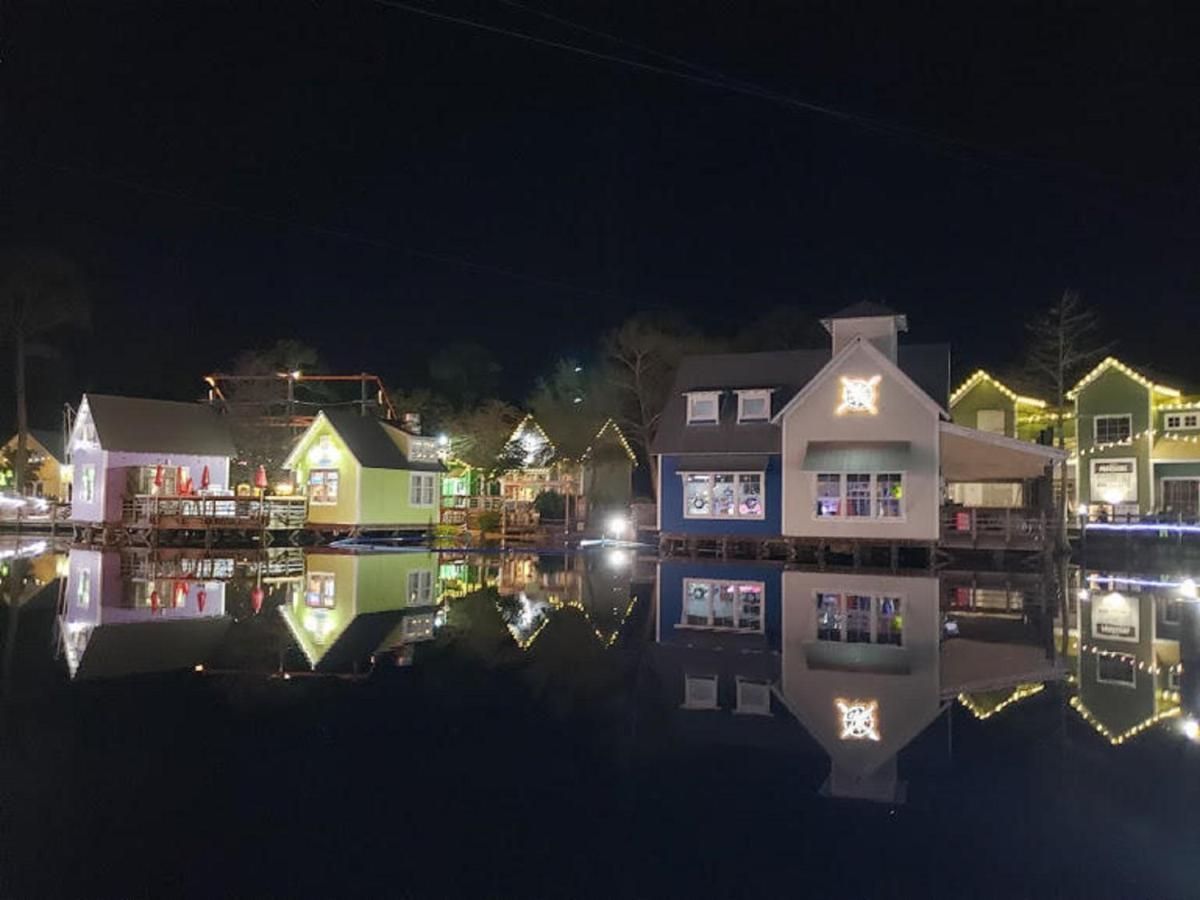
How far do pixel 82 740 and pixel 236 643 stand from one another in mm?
5026

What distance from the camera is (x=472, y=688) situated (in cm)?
1048

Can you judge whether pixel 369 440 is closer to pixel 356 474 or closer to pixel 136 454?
pixel 356 474

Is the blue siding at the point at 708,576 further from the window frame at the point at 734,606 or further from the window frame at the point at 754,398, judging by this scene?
the window frame at the point at 754,398

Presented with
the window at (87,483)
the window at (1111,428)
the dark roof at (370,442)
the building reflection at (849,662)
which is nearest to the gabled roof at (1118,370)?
the window at (1111,428)

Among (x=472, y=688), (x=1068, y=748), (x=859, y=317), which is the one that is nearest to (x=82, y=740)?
(x=472, y=688)

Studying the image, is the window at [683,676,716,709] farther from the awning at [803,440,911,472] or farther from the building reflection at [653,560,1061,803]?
the awning at [803,440,911,472]

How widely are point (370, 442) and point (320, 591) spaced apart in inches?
846

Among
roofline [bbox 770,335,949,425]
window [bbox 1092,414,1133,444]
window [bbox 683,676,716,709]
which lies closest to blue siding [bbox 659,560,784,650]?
window [bbox 683,676,716,709]

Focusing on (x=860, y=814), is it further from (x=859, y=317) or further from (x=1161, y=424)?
(x=1161, y=424)

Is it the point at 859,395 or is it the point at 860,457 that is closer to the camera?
the point at 860,457

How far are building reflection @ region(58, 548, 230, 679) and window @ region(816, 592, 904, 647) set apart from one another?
940 centimetres

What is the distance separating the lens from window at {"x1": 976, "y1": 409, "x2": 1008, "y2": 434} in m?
41.4

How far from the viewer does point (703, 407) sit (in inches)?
1355

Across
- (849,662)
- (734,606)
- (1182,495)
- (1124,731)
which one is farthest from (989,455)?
(1124,731)
